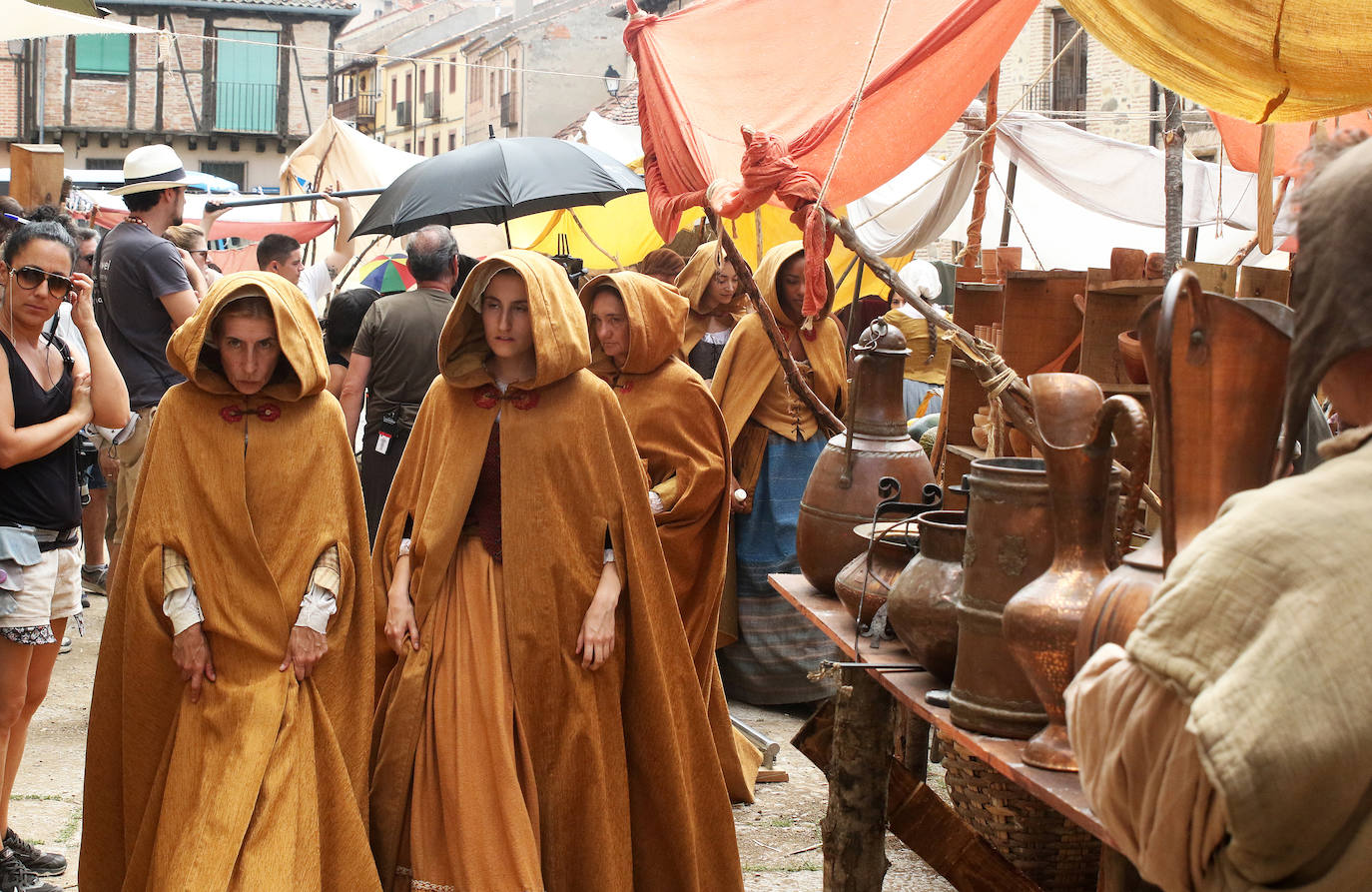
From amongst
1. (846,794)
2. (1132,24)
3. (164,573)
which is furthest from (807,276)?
(164,573)

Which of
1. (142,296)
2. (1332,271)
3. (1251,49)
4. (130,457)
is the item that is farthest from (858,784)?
(130,457)

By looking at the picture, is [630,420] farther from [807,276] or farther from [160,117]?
[160,117]

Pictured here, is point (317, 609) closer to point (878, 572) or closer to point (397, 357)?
point (878, 572)

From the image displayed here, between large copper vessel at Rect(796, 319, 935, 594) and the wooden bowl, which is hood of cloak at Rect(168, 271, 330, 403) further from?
the wooden bowl

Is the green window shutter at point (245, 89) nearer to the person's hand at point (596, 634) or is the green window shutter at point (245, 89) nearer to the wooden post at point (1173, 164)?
the wooden post at point (1173, 164)

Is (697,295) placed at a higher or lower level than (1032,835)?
higher

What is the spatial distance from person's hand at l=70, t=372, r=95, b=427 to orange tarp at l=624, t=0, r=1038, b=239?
2.75 m

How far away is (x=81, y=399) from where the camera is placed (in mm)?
4285

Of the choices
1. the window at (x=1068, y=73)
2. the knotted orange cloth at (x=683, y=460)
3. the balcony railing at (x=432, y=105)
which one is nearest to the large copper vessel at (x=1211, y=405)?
the knotted orange cloth at (x=683, y=460)

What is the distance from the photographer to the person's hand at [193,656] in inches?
148

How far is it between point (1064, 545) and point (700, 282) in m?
4.64

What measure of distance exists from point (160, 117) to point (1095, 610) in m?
43.9

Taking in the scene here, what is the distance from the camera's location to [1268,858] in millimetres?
1594

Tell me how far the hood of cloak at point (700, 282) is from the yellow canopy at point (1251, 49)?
2.66 metres
